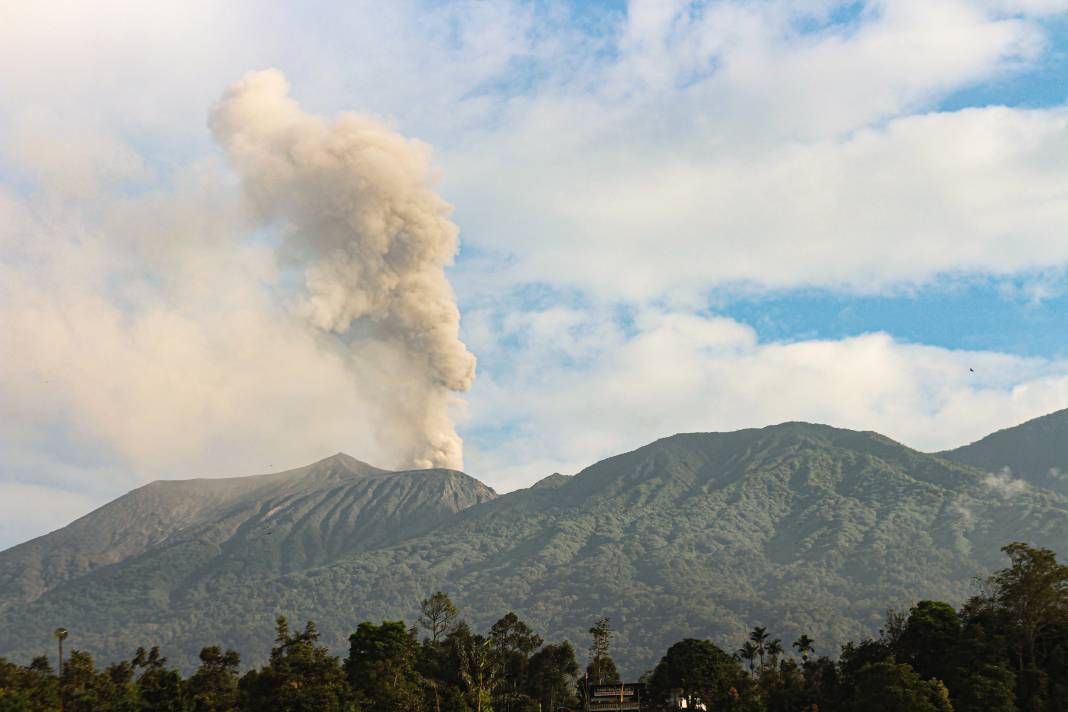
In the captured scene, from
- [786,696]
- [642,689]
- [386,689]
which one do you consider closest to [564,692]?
[642,689]

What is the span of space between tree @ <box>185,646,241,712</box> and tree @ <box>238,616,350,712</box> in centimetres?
145

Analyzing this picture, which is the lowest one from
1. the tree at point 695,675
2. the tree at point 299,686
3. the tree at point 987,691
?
the tree at point 987,691

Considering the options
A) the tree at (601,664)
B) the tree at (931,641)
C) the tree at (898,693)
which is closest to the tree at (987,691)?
the tree at (898,693)

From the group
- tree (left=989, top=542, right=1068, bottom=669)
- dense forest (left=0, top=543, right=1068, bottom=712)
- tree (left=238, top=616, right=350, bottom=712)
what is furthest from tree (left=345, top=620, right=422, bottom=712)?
tree (left=989, top=542, right=1068, bottom=669)

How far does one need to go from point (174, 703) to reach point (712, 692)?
57.0m

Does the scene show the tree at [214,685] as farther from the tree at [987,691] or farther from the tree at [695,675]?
the tree at [987,691]

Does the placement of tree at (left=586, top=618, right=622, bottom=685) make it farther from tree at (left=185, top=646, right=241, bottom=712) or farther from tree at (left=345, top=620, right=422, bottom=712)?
tree at (left=185, top=646, right=241, bottom=712)

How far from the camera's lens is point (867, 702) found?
228 feet

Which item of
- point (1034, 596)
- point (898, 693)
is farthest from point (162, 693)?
point (1034, 596)

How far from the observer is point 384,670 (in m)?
81.0

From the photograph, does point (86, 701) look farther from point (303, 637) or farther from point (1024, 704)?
point (1024, 704)

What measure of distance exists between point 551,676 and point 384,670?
93.9ft

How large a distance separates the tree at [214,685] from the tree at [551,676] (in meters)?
29.4

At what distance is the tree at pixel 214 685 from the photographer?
69938 mm
